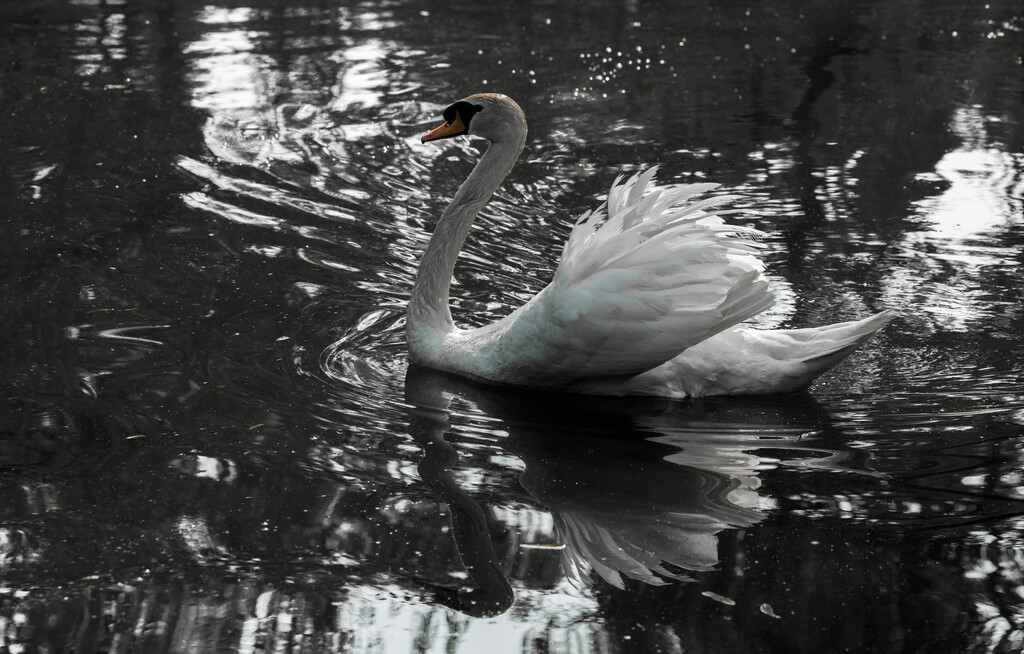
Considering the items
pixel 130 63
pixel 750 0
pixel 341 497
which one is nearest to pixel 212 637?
pixel 341 497

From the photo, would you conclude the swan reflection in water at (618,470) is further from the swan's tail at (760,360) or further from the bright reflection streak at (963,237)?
the bright reflection streak at (963,237)

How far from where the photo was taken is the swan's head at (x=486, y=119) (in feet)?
20.5

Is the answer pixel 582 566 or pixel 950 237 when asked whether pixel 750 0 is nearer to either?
pixel 950 237

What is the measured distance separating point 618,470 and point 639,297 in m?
0.76

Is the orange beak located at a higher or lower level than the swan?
higher

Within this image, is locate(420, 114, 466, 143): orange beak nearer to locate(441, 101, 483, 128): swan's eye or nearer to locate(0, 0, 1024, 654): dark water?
locate(441, 101, 483, 128): swan's eye

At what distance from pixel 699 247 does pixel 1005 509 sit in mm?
1569

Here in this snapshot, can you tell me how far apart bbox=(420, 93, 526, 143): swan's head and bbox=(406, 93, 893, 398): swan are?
0.08 feet

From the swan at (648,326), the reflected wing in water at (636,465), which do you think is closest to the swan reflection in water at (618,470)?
the reflected wing in water at (636,465)

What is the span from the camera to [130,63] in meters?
11.8

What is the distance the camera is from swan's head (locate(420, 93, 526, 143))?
625 centimetres

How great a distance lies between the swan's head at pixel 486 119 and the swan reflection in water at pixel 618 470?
117 centimetres

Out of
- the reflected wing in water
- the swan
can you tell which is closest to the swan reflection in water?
the reflected wing in water

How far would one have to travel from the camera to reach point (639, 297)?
541cm
